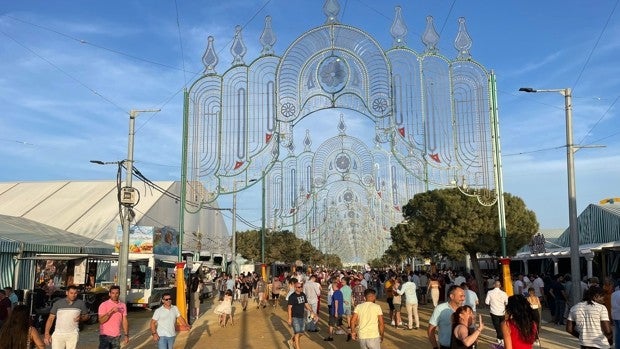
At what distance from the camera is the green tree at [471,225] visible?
2991cm

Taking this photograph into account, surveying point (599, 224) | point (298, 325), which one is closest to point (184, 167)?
point (298, 325)

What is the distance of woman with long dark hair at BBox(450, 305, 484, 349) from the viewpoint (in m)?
6.27

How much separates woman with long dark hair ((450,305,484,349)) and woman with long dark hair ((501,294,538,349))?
1.43 ft

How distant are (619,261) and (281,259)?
44.1 metres

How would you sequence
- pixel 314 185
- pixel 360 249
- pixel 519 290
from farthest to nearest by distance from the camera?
pixel 360 249 → pixel 314 185 → pixel 519 290

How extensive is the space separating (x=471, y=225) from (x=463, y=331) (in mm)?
24266

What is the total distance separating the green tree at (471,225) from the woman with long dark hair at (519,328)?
24290mm

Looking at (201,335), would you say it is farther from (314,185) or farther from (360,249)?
(360,249)

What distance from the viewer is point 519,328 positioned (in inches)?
231

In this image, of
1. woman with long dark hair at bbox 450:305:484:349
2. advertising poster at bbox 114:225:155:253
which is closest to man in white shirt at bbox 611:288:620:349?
woman with long dark hair at bbox 450:305:484:349

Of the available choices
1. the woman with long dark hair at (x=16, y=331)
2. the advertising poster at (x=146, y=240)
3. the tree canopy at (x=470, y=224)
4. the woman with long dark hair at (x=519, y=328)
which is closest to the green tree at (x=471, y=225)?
the tree canopy at (x=470, y=224)

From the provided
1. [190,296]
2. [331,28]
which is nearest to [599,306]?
[331,28]

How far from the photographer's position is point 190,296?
20500 mm

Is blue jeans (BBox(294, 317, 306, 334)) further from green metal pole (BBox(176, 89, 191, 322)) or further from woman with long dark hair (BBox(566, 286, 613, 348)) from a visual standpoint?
woman with long dark hair (BBox(566, 286, 613, 348))
